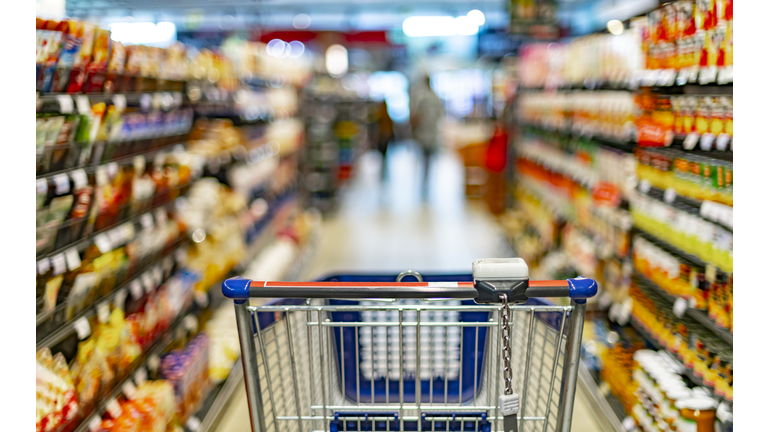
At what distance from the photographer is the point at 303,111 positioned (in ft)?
26.1

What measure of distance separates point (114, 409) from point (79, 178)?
3.10ft

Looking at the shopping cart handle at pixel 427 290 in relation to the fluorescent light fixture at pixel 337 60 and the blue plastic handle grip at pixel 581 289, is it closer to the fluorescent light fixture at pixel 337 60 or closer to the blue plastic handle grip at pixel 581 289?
the blue plastic handle grip at pixel 581 289

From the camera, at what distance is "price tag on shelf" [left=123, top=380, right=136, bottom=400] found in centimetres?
264

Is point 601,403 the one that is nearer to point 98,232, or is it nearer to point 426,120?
point 98,232

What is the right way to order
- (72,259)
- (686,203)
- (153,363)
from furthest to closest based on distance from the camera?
1. (153,363)
2. (686,203)
3. (72,259)

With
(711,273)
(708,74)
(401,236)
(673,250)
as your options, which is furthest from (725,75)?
(401,236)

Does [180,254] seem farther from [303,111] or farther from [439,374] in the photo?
[303,111]

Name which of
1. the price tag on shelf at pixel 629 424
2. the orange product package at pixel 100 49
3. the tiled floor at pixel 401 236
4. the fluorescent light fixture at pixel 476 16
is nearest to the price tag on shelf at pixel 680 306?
the price tag on shelf at pixel 629 424

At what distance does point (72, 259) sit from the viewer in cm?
224

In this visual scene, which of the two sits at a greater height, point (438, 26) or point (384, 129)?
point (438, 26)

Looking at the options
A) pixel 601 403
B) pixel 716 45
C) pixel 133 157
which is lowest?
pixel 601 403

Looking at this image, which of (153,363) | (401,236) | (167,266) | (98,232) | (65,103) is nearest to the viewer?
(65,103)
